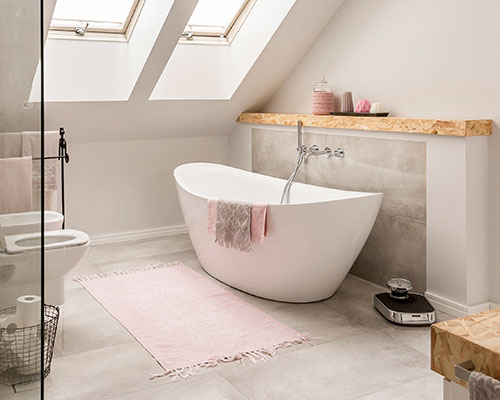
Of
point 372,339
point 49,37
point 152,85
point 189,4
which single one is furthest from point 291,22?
point 372,339

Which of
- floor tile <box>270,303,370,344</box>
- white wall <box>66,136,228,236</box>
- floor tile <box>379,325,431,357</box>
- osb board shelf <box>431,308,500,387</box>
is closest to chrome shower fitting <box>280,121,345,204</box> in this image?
floor tile <box>270,303,370,344</box>

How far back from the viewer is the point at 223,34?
5176 mm

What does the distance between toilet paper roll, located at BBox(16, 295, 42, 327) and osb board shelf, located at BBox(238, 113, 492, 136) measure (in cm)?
263

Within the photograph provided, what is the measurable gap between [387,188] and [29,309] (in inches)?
115

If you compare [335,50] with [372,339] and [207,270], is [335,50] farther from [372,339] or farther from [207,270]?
[372,339]

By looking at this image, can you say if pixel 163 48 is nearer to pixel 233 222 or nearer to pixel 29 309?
pixel 233 222

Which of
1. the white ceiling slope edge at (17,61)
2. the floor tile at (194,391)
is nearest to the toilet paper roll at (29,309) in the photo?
the white ceiling slope edge at (17,61)

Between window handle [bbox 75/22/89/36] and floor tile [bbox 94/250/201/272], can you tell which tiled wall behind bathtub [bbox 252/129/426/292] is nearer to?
floor tile [bbox 94/250/201/272]

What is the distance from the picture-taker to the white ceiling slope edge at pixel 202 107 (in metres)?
4.61

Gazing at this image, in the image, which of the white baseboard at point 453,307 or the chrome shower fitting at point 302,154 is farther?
the chrome shower fitting at point 302,154

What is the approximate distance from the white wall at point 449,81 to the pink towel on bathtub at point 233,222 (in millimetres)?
1018

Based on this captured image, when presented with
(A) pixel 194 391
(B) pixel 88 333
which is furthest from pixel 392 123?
(B) pixel 88 333

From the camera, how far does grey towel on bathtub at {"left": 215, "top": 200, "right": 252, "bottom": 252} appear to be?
12.0 ft

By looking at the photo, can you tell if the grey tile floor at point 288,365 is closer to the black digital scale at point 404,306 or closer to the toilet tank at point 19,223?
the black digital scale at point 404,306
